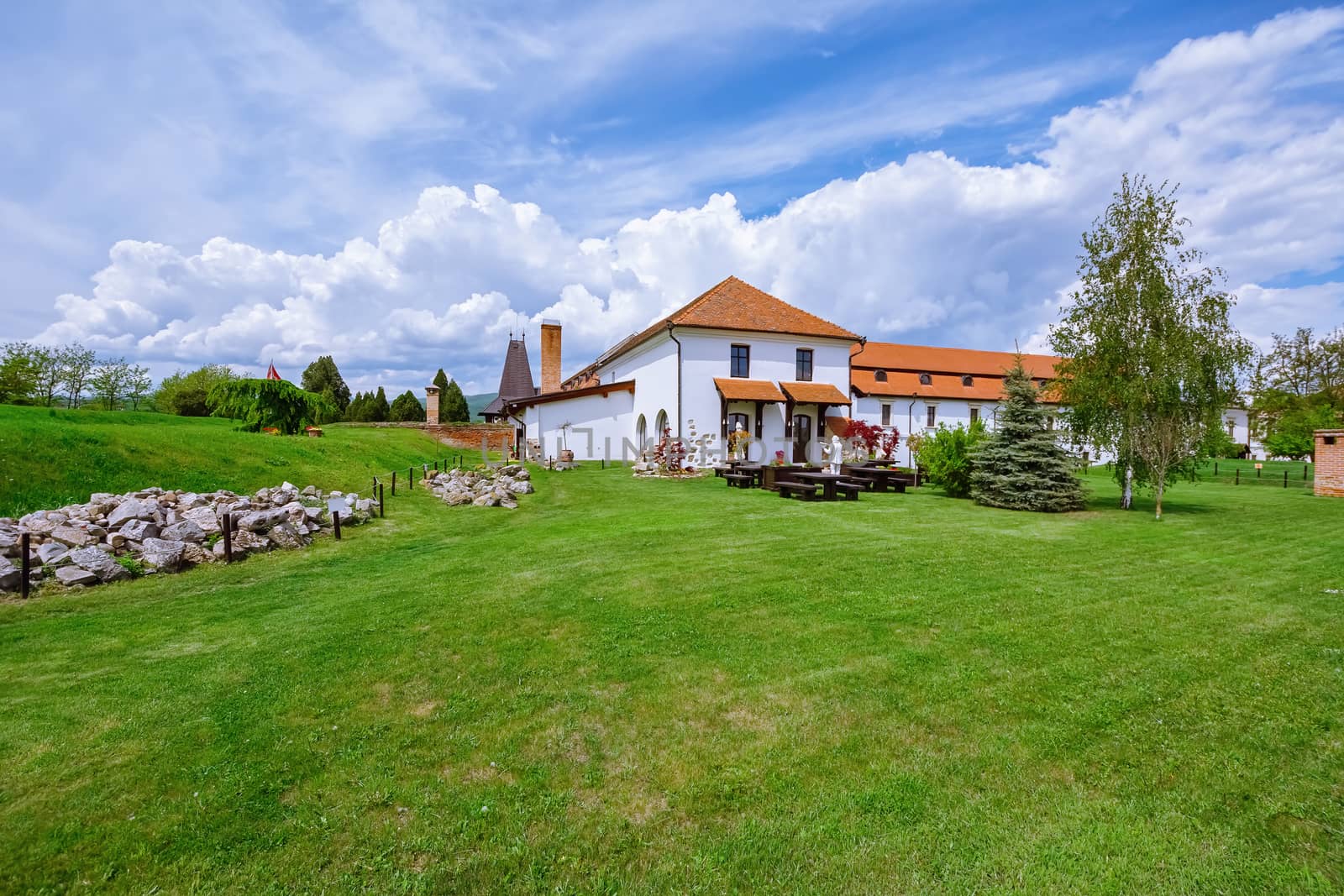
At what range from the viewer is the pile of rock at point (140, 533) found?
674cm

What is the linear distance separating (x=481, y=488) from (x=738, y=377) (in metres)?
12.6

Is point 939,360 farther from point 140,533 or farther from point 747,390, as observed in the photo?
point 140,533

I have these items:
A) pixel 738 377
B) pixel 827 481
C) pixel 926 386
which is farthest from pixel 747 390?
pixel 926 386

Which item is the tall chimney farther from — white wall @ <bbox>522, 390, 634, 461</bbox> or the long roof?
the long roof

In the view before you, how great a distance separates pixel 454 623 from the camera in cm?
531

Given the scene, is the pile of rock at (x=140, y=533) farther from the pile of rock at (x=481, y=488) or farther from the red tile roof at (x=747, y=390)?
the red tile roof at (x=747, y=390)

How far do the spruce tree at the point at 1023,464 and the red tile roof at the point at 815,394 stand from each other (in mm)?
9893

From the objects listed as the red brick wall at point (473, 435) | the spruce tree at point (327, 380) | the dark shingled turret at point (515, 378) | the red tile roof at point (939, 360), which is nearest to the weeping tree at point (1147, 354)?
the red tile roof at point (939, 360)

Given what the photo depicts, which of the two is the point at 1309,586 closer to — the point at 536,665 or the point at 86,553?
the point at 536,665

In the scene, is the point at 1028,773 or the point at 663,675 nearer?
the point at 1028,773

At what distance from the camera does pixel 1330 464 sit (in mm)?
17000

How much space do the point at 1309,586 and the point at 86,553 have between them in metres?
13.7

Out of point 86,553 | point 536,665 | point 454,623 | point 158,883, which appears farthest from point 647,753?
point 86,553

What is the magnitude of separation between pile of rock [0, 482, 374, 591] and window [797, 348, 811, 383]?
63.2 ft
